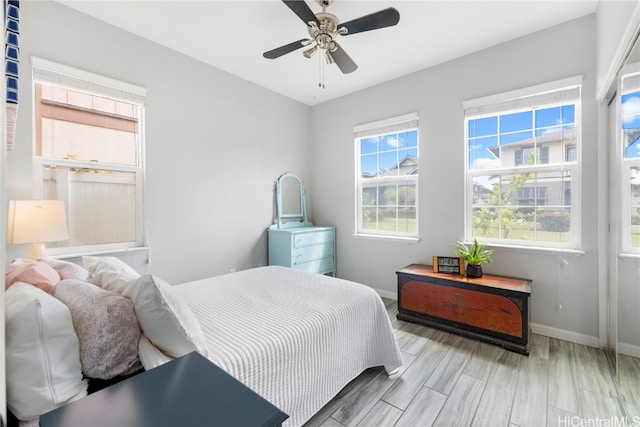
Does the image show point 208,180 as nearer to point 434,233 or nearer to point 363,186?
point 363,186

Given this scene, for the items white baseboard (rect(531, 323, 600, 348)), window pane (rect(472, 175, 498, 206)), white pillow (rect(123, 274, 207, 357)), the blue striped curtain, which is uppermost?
the blue striped curtain

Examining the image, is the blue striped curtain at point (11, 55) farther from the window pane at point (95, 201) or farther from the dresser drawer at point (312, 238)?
the dresser drawer at point (312, 238)

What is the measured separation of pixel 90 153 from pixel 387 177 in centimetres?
316

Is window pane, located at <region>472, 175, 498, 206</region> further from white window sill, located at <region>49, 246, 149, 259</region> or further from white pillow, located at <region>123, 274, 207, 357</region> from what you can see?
white window sill, located at <region>49, 246, 149, 259</region>

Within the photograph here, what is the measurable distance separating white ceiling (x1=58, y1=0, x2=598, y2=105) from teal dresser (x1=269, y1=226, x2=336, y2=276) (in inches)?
78.6

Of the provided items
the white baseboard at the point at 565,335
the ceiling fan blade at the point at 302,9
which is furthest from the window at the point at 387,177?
the ceiling fan blade at the point at 302,9

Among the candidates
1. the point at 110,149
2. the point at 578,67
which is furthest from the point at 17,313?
the point at 578,67

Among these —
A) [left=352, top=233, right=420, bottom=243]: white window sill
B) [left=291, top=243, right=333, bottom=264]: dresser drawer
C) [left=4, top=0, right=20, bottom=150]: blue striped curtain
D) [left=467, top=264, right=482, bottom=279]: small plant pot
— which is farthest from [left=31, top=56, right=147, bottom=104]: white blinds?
[left=467, top=264, right=482, bottom=279]: small plant pot

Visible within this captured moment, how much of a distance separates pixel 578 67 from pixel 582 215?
49.9 inches

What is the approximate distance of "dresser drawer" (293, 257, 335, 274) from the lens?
11.9 ft

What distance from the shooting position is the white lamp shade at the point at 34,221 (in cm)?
182

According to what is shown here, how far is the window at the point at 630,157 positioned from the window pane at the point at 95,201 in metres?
3.71

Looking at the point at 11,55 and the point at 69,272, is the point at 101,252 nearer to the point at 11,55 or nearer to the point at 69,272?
the point at 69,272

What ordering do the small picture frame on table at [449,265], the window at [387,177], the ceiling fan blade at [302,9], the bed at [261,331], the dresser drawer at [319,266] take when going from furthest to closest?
the dresser drawer at [319,266], the window at [387,177], the small picture frame on table at [449,265], the ceiling fan blade at [302,9], the bed at [261,331]
